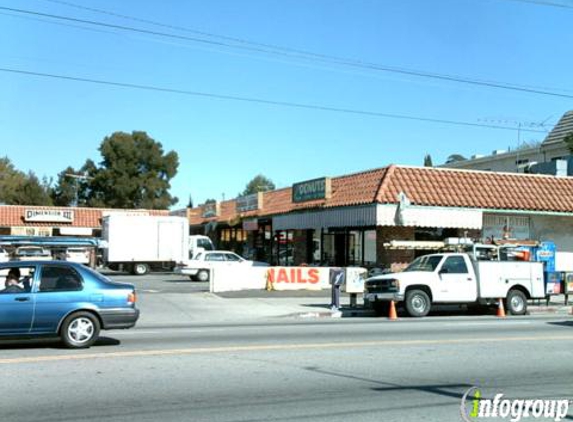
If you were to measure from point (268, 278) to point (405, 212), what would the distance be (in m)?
6.08

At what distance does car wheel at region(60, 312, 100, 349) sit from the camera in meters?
11.4

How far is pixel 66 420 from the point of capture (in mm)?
6719

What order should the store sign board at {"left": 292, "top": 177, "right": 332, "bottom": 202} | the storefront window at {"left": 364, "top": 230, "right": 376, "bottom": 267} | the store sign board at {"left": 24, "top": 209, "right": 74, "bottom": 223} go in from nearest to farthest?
the storefront window at {"left": 364, "top": 230, "right": 376, "bottom": 267} → the store sign board at {"left": 292, "top": 177, "right": 332, "bottom": 202} → the store sign board at {"left": 24, "top": 209, "right": 74, "bottom": 223}

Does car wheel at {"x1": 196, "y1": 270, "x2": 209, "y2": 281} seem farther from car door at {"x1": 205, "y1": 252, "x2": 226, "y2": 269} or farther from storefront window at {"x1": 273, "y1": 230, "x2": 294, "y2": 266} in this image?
storefront window at {"x1": 273, "y1": 230, "x2": 294, "y2": 266}

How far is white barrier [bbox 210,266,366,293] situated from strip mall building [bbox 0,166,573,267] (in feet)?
9.33

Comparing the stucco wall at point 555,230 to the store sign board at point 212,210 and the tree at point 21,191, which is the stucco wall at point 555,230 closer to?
the store sign board at point 212,210

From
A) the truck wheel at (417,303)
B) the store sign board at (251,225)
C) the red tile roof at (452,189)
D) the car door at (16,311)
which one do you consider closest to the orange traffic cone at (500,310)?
the truck wheel at (417,303)

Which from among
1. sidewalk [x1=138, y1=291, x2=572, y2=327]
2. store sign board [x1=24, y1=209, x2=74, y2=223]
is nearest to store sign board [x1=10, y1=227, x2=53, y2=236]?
store sign board [x1=24, y1=209, x2=74, y2=223]

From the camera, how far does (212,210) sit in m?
49.2

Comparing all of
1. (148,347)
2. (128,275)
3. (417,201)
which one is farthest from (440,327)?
(128,275)

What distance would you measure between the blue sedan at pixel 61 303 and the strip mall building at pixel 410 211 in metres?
15.9

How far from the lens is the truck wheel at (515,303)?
20.2 meters

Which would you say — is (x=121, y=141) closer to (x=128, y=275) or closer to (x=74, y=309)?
(x=128, y=275)
